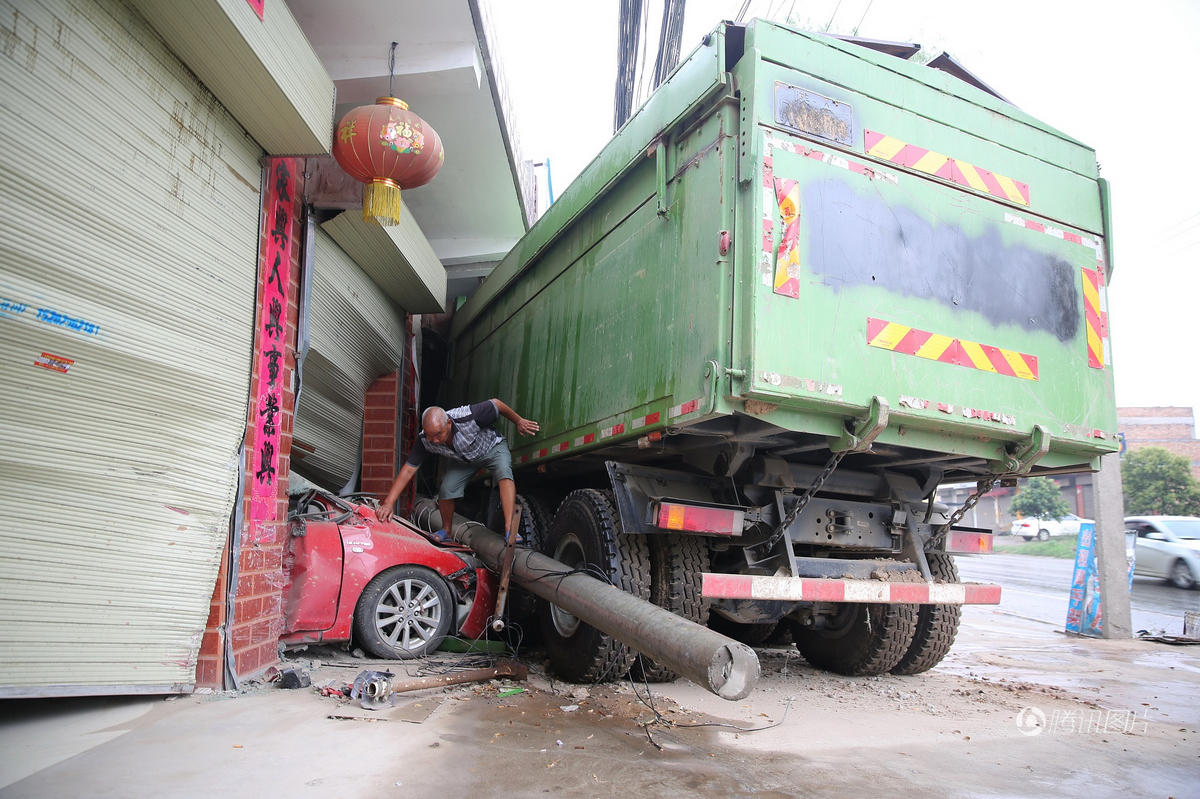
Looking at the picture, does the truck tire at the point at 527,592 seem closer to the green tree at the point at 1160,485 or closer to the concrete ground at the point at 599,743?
the concrete ground at the point at 599,743

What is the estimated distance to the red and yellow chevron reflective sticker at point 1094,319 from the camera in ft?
13.8

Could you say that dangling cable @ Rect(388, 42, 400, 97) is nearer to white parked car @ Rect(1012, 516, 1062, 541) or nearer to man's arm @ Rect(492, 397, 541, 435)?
man's arm @ Rect(492, 397, 541, 435)

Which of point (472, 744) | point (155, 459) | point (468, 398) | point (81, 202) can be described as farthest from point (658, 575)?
point (468, 398)

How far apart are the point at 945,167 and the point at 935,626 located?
3.01m

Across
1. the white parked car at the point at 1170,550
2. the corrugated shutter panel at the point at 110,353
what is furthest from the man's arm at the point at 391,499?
the white parked car at the point at 1170,550

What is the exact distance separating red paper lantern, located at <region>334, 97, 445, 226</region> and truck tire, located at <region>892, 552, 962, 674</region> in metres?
4.20

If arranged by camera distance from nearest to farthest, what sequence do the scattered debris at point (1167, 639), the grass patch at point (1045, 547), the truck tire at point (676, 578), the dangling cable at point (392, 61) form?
the truck tire at point (676, 578), the dangling cable at point (392, 61), the scattered debris at point (1167, 639), the grass patch at point (1045, 547)

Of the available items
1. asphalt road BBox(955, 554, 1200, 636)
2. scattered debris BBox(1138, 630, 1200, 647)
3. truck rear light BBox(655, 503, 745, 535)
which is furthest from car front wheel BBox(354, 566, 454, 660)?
scattered debris BBox(1138, 630, 1200, 647)

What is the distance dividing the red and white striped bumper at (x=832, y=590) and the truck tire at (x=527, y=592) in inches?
73.5

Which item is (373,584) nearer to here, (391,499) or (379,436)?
(391,499)

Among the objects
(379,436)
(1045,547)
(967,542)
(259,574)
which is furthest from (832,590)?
(1045,547)

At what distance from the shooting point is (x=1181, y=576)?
1252 cm

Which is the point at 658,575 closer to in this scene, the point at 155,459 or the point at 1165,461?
the point at 155,459

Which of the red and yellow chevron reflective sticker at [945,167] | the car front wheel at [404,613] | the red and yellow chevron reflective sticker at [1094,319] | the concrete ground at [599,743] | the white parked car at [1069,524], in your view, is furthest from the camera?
the white parked car at [1069,524]
